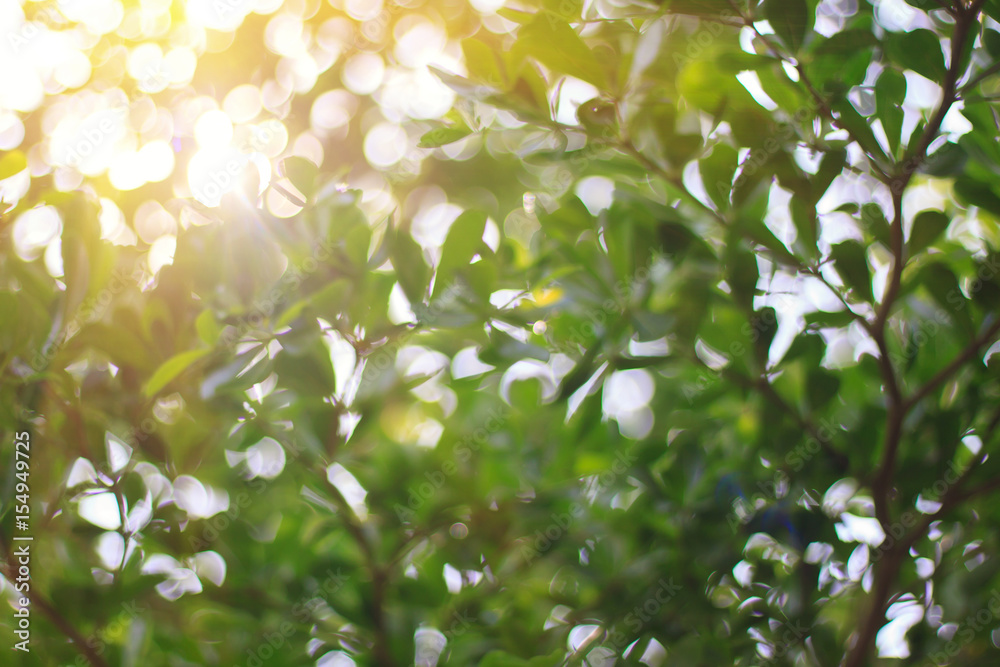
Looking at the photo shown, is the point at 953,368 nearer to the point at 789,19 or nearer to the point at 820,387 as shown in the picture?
the point at 820,387

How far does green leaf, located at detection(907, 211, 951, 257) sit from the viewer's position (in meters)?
0.52

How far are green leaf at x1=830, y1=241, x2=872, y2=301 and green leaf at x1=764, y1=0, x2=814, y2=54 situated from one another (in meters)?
0.16

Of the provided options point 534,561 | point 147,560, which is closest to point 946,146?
point 534,561

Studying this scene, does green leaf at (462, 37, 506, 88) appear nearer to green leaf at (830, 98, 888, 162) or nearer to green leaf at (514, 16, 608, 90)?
green leaf at (514, 16, 608, 90)

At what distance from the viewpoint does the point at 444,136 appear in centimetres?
Answer: 54

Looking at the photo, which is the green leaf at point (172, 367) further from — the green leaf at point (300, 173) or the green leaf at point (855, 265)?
the green leaf at point (855, 265)

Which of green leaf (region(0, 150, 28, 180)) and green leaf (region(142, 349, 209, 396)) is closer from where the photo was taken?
green leaf (region(142, 349, 209, 396))

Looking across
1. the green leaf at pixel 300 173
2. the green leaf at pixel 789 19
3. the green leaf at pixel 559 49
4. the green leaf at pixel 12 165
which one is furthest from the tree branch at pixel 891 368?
the green leaf at pixel 12 165

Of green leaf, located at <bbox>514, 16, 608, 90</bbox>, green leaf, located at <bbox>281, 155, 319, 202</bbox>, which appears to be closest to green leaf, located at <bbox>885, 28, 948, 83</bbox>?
green leaf, located at <bbox>514, 16, 608, 90</bbox>

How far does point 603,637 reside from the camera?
0.59 meters

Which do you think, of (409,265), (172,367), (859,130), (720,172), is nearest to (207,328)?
(172,367)

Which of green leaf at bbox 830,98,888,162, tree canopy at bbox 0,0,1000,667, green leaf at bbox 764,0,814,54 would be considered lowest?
tree canopy at bbox 0,0,1000,667

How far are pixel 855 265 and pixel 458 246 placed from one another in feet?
1.07

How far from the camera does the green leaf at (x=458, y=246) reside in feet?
1.75
